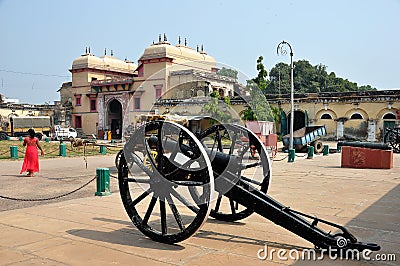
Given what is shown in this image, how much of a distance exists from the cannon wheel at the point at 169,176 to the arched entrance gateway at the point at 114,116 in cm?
3803

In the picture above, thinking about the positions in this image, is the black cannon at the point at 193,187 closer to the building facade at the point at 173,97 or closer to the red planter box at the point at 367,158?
the building facade at the point at 173,97

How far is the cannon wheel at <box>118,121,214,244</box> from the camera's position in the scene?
16.7 feet

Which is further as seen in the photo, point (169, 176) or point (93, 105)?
point (93, 105)

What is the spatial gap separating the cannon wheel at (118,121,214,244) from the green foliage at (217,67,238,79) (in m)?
1.73

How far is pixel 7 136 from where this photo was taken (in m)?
37.2

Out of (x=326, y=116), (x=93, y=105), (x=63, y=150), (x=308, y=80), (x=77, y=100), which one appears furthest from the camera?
(x=308, y=80)

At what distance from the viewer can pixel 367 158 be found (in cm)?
1571

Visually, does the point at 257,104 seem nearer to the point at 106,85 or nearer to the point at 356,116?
the point at 356,116

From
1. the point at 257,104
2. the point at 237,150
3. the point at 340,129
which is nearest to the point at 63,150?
the point at 257,104

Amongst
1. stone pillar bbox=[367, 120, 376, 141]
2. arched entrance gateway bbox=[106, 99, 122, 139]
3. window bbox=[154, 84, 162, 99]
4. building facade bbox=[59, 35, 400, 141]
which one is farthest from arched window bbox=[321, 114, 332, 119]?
window bbox=[154, 84, 162, 99]

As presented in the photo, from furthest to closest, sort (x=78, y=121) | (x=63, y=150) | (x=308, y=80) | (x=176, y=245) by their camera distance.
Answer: (x=308, y=80)
(x=78, y=121)
(x=63, y=150)
(x=176, y=245)

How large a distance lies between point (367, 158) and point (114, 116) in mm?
33504

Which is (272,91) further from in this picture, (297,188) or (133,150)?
(133,150)

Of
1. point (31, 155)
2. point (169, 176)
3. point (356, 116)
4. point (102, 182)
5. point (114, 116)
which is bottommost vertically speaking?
point (102, 182)
